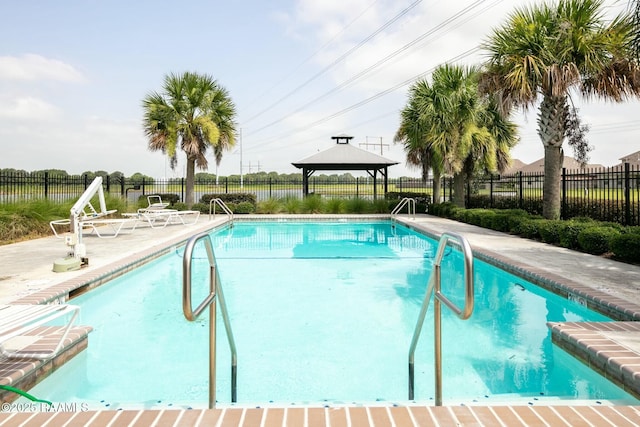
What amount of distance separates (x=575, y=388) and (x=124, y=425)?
3311 millimetres

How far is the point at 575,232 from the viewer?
9297 millimetres

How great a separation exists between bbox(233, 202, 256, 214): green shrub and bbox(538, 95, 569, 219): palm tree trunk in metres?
13.3

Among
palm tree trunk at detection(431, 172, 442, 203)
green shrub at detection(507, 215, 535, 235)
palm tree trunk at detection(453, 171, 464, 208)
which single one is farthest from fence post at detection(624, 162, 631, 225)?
palm tree trunk at detection(431, 172, 442, 203)

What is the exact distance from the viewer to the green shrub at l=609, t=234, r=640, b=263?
744 cm

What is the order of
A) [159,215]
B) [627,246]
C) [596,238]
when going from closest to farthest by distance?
[627,246]
[596,238]
[159,215]

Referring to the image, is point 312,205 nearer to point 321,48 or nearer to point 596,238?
point 596,238

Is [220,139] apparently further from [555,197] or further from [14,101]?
[555,197]

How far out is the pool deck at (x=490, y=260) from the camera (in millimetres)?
2277

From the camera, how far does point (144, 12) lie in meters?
14.6

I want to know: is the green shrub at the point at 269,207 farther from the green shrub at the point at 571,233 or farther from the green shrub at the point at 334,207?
the green shrub at the point at 571,233

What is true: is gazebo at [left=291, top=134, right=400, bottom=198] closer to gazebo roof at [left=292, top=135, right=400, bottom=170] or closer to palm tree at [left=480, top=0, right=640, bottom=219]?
gazebo roof at [left=292, top=135, right=400, bottom=170]

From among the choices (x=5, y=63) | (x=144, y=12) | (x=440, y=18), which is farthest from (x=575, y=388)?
(x=440, y=18)

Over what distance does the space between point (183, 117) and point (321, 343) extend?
56.0 ft

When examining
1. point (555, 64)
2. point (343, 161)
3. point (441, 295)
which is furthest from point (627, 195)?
point (343, 161)
